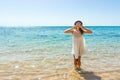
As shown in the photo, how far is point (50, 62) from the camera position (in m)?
9.92

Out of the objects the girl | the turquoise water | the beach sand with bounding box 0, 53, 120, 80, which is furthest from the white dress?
the turquoise water

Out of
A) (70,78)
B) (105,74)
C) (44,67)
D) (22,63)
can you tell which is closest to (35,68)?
(44,67)

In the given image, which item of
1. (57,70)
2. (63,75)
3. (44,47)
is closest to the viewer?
(63,75)

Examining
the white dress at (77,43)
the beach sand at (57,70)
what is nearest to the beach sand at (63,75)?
the beach sand at (57,70)

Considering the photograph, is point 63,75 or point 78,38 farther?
point 78,38

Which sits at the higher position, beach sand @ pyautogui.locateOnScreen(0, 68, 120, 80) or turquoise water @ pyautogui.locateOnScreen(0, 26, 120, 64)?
turquoise water @ pyautogui.locateOnScreen(0, 26, 120, 64)

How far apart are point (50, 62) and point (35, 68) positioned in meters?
1.34

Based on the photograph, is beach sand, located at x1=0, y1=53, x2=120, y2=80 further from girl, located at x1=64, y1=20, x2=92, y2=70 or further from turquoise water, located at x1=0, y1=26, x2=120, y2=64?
turquoise water, located at x1=0, y1=26, x2=120, y2=64

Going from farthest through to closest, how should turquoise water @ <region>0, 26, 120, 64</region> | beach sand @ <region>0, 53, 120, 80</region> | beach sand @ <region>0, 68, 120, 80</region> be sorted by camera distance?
turquoise water @ <region>0, 26, 120, 64</region>
beach sand @ <region>0, 53, 120, 80</region>
beach sand @ <region>0, 68, 120, 80</region>

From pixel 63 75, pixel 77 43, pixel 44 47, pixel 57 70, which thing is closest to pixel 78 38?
pixel 77 43

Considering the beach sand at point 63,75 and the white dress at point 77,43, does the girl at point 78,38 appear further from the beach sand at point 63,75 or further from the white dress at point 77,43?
the beach sand at point 63,75

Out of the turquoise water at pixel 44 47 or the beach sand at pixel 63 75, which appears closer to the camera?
the beach sand at pixel 63 75

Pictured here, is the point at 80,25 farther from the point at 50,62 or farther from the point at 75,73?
the point at 50,62

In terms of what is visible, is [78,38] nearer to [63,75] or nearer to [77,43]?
[77,43]
